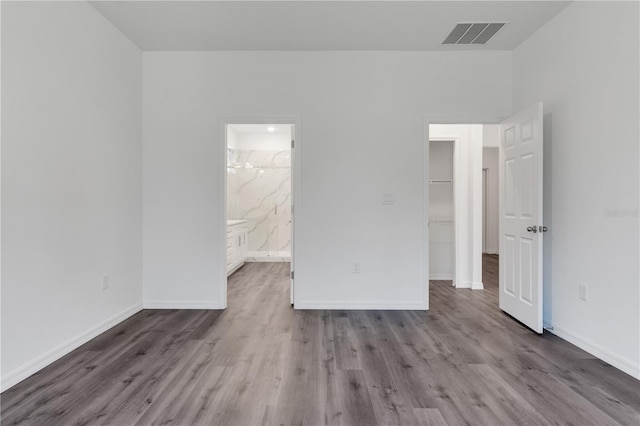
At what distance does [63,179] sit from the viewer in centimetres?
229

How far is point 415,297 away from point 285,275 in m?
2.38

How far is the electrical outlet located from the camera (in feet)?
7.86

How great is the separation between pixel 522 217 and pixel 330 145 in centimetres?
203

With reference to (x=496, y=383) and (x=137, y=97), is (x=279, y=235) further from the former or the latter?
(x=496, y=383)

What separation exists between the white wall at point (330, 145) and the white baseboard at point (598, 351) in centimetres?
117

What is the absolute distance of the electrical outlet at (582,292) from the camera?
239cm

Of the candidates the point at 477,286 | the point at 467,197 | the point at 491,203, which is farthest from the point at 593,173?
the point at 491,203

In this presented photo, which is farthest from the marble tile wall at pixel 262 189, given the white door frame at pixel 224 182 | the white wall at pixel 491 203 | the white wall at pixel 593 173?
the white wall at pixel 491 203

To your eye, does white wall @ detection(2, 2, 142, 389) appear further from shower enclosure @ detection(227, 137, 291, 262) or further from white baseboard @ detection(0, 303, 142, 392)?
shower enclosure @ detection(227, 137, 291, 262)

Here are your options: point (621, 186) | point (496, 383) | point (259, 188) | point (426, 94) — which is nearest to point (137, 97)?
point (426, 94)

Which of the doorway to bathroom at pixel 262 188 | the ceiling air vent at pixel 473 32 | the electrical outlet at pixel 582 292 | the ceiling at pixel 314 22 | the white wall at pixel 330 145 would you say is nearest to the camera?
the electrical outlet at pixel 582 292

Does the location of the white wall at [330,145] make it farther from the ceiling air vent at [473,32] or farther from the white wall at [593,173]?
the white wall at [593,173]

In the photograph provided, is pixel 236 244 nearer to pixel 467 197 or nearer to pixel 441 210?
pixel 441 210

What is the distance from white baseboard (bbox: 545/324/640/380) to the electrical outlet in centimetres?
31
